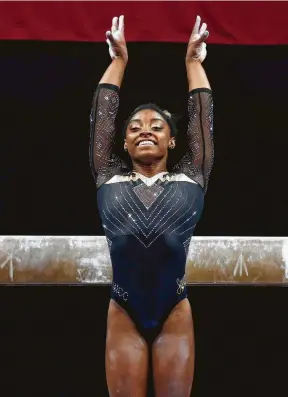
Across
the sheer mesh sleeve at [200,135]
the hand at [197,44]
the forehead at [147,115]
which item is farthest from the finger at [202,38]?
the forehead at [147,115]

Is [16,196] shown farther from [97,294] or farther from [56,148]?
[97,294]

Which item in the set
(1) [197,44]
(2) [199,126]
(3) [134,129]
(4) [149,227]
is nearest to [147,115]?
(3) [134,129]

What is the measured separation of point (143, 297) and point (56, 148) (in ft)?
4.48

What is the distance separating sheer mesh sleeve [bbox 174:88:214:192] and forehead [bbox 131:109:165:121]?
0.12m

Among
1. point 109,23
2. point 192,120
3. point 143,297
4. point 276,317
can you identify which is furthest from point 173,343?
point 276,317

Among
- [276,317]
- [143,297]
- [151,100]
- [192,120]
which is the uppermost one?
[151,100]

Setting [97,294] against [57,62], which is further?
[97,294]

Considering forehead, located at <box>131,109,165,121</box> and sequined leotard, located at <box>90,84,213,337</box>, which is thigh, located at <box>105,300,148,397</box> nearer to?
sequined leotard, located at <box>90,84,213,337</box>

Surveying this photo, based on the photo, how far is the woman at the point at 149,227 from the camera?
1991 millimetres

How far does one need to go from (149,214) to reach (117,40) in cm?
63

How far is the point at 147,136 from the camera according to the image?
2.16 m

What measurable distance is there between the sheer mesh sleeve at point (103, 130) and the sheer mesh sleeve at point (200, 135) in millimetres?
258

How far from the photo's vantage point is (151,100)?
3012 millimetres

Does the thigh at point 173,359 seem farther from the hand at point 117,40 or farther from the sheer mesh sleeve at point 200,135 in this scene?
the hand at point 117,40
